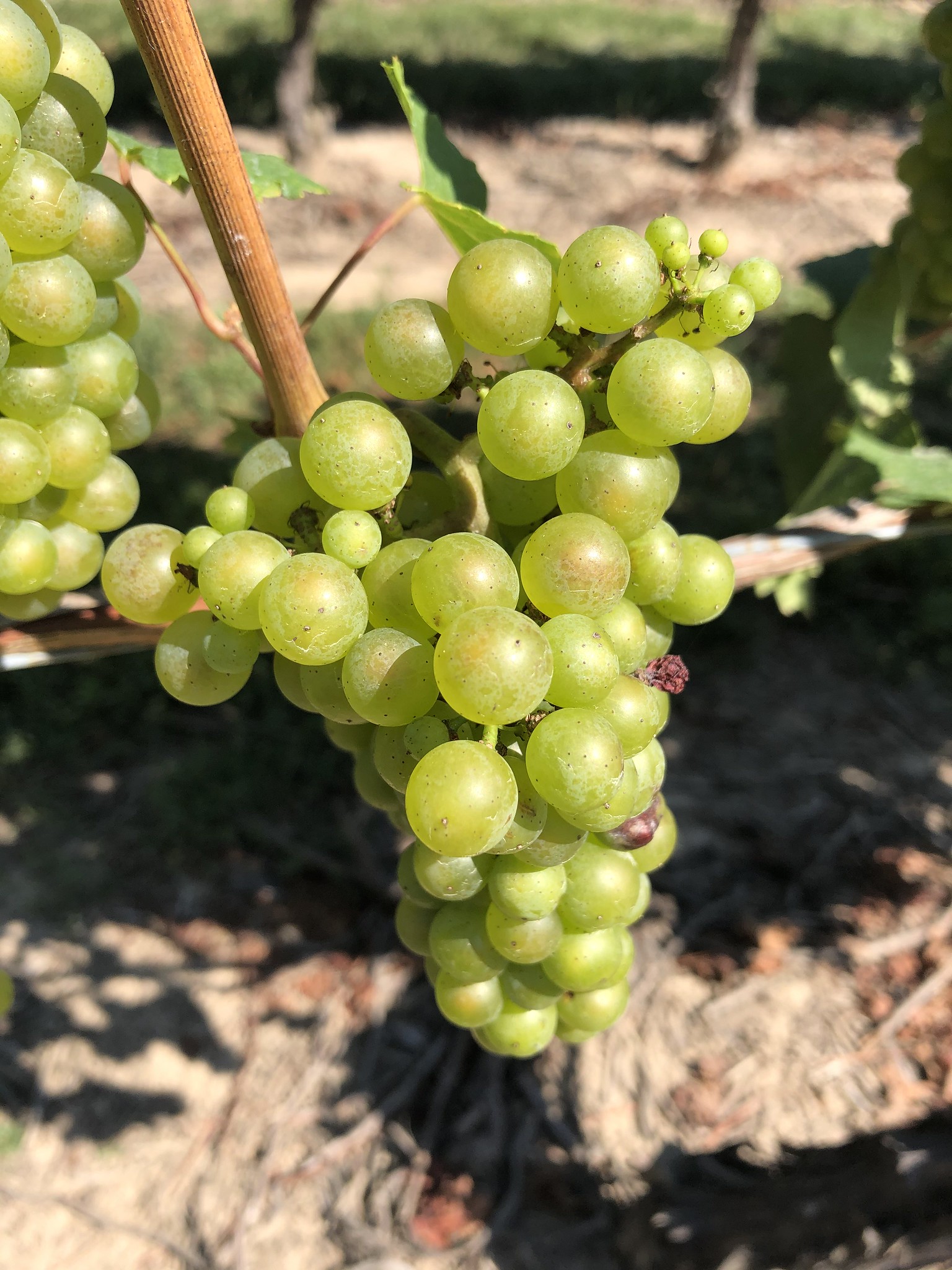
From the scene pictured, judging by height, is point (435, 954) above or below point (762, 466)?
above

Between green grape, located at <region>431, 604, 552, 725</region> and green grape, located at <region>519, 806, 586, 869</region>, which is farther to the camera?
green grape, located at <region>519, 806, 586, 869</region>

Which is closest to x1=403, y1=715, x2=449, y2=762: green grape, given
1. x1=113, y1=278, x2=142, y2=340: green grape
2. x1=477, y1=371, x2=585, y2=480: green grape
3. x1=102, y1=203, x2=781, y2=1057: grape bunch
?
x1=102, y1=203, x2=781, y2=1057: grape bunch

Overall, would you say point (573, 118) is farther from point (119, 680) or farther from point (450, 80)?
point (119, 680)

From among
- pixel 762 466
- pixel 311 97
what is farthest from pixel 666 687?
pixel 311 97

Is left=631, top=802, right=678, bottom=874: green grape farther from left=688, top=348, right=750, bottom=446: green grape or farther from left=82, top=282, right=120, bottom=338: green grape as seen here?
left=82, top=282, right=120, bottom=338: green grape

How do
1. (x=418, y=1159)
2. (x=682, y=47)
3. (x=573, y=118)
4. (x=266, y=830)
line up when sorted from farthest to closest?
(x=682, y=47) → (x=573, y=118) → (x=266, y=830) → (x=418, y=1159)
